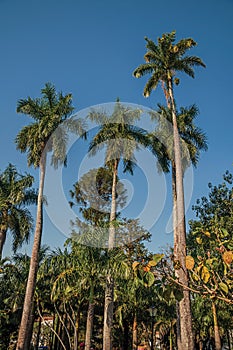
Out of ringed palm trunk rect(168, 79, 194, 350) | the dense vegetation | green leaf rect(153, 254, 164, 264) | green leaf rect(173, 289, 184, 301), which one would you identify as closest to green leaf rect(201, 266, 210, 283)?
green leaf rect(173, 289, 184, 301)

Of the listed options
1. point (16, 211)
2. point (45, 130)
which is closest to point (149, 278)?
point (45, 130)

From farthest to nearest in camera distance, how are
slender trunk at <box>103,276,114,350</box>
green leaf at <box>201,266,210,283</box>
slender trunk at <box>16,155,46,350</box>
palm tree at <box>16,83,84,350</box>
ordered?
palm tree at <box>16,83,84,350</box> → slender trunk at <box>103,276,114,350</box> → slender trunk at <box>16,155,46,350</box> → green leaf at <box>201,266,210,283</box>

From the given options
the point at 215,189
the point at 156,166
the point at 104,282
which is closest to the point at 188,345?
the point at 104,282

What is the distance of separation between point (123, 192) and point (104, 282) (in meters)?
9.21

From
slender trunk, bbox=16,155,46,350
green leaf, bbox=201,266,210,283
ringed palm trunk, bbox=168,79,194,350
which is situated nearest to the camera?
green leaf, bbox=201,266,210,283

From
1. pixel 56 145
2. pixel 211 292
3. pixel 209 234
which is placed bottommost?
pixel 211 292

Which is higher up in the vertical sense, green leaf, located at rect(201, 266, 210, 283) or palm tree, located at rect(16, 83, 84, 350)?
palm tree, located at rect(16, 83, 84, 350)

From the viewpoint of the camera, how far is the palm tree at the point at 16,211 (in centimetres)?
1839

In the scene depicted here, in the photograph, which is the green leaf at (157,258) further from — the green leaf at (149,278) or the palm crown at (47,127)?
the palm crown at (47,127)

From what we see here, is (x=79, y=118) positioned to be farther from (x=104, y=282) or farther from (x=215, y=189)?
(x=215, y=189)

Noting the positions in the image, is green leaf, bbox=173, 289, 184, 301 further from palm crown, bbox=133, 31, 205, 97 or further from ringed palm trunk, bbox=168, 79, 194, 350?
palm crown, bbox=133, 31, 205, 97

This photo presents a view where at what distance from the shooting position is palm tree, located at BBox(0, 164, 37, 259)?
60.3ft

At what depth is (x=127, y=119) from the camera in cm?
1825

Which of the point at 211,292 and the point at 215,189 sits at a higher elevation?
the point at 215,189
